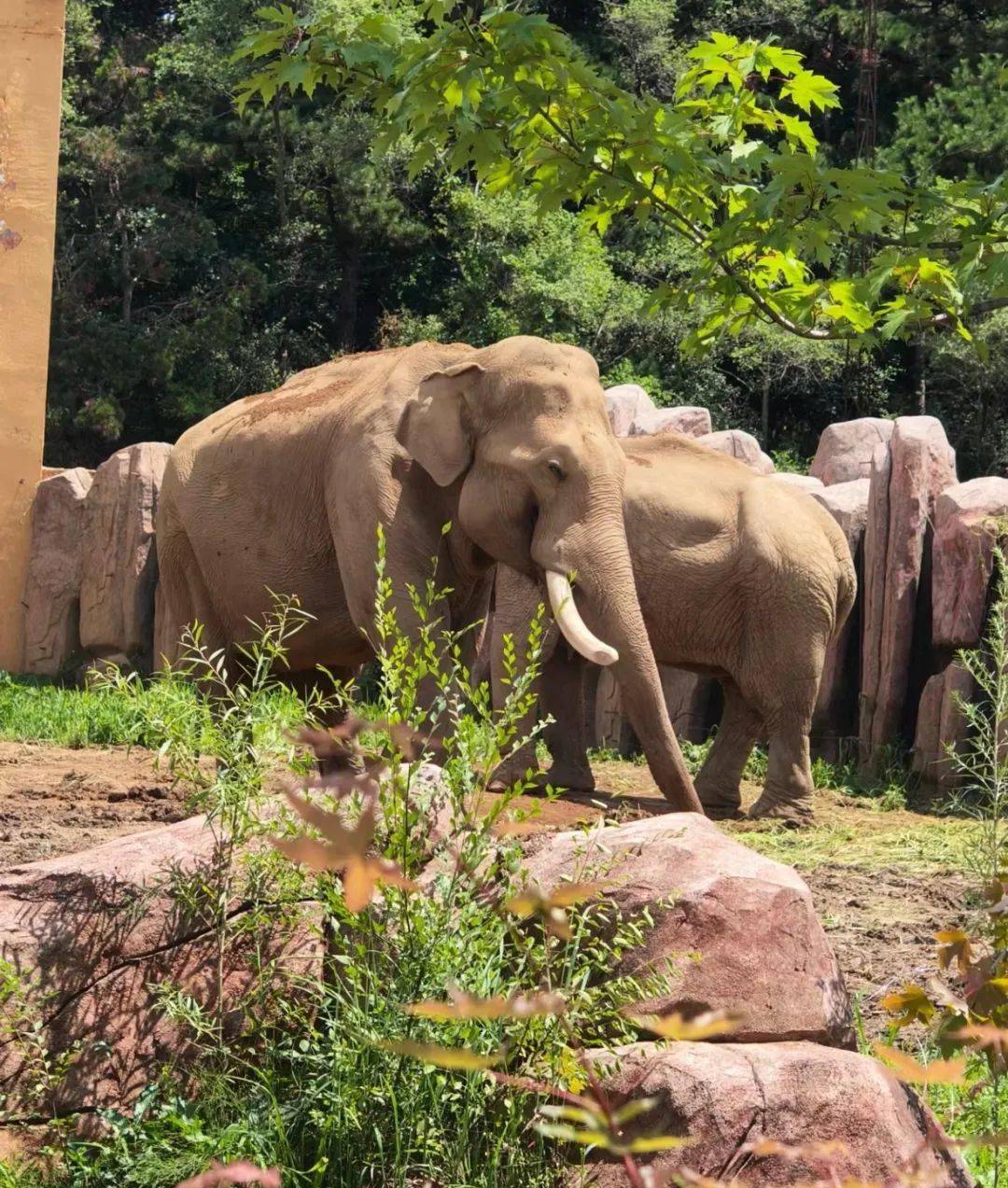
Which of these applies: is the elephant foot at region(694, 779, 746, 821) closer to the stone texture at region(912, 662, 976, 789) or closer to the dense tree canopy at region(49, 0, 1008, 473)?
the stone texture at region(912, 662, 976, 789)

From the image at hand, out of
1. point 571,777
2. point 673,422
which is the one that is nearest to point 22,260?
point 673,422

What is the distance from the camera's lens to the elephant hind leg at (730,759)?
878 centimetres

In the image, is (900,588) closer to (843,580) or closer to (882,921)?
(843,580)

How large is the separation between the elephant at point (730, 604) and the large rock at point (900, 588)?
1386 millimetres

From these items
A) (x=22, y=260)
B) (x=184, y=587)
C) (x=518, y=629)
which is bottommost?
(x=518, y=629)

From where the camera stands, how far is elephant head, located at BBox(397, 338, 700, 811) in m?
6.34

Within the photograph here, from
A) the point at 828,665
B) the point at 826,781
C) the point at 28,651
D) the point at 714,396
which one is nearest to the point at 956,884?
the point at 826,781

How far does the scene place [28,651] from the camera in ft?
43.7

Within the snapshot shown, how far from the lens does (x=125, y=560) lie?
12.7 m

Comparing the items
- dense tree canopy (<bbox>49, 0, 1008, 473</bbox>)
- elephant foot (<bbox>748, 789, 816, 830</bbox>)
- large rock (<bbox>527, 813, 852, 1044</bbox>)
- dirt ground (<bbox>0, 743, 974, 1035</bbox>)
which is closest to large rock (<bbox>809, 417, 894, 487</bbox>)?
dirt ground (<bbox>0, 743, 974, 1035</bbox>)

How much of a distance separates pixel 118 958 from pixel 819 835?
4943 mm

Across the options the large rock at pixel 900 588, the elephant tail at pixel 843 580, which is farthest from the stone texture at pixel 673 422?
the elephant tail at pixel 843 580

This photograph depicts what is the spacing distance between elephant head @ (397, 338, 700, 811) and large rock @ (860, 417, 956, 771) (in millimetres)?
3821

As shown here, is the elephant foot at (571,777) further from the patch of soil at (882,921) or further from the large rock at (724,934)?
the large rock at (724,934)
